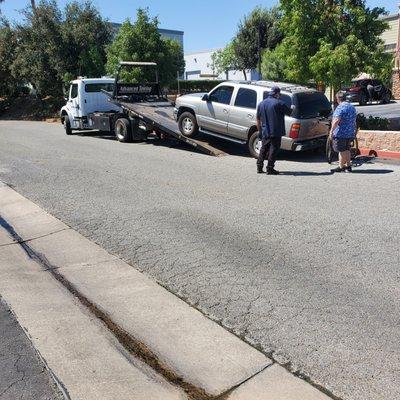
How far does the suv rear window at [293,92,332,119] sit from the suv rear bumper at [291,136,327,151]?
1.90 feet

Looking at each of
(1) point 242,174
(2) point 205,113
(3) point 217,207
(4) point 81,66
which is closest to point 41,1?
(4) point 81,66

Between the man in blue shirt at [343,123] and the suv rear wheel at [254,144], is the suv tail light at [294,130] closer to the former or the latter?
the suv rear wheel at [254,144]

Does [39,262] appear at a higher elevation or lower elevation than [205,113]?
lower

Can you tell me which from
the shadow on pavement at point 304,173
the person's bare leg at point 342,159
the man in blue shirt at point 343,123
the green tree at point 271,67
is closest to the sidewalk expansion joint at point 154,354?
the shadow on pavement at point 304,173

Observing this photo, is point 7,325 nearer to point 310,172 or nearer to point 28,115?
point 310,172

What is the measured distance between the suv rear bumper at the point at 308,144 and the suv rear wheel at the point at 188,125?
10.8 feet

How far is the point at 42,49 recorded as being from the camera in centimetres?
3078

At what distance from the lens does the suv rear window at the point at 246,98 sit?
39.1 ft

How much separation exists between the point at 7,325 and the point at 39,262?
1.60m

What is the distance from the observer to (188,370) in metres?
3.38

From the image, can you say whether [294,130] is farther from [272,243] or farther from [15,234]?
[15,234]

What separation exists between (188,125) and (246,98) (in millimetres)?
2180

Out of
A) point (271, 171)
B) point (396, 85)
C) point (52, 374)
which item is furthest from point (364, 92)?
point (52, 374)

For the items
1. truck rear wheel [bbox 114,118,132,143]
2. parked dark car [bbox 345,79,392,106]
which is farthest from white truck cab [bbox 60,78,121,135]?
parked dark car [bbox 345,79,392,106]
